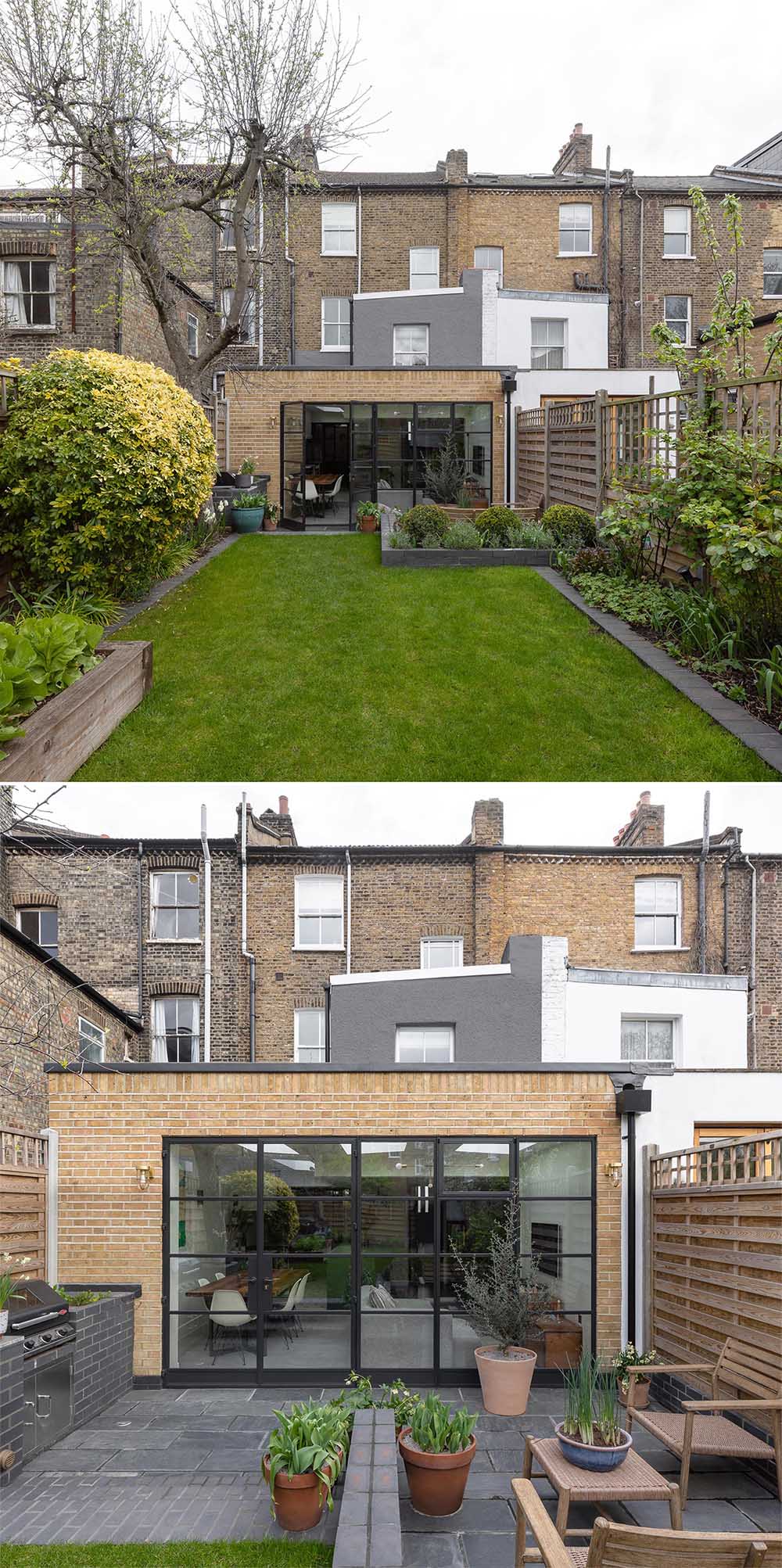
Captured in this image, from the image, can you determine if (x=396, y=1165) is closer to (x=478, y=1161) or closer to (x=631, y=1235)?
(x=478, y=1161)

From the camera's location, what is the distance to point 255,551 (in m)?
14.6

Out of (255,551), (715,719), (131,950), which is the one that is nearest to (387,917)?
(131,950)

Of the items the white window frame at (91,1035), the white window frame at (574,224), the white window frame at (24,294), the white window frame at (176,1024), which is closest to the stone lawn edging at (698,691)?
the white window frame at (91,1035)

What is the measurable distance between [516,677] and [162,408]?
4.56m

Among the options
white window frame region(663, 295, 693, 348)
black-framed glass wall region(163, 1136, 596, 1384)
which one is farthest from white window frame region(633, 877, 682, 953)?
white window frame region(663, 295, 693, 348)

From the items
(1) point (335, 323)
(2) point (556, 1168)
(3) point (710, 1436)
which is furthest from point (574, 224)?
(3) point (710, 1436)

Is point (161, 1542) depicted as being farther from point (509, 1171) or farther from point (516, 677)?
point (516, 677)

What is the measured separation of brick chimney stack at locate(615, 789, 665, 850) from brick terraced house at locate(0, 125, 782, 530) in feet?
20.9

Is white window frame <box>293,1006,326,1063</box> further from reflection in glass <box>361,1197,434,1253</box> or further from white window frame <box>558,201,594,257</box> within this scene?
white window frame <box>558,201,594,257</box>

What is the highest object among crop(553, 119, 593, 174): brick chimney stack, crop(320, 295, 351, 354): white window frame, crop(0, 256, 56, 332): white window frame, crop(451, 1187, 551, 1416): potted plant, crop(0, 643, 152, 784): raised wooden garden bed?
crop(553, 119, 593, 174): brick chimney stack

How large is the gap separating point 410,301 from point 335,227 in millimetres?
6748

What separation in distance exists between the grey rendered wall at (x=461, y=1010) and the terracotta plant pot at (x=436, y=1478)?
1043 centimetres

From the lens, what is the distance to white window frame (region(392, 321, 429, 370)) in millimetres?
23953

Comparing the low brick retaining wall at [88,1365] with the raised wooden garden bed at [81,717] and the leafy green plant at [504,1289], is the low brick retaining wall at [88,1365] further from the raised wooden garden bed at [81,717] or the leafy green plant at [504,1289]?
the raised wooden garden bed at [81,717]
